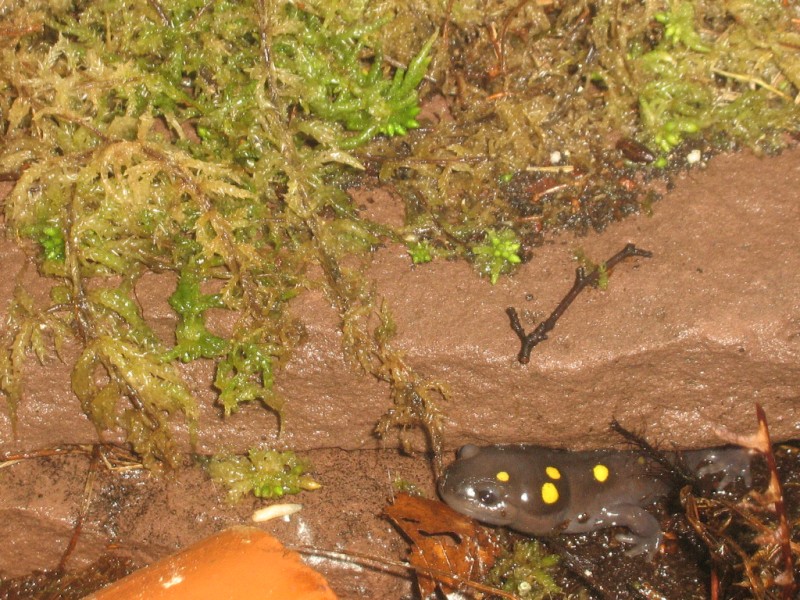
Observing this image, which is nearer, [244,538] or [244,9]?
[244,538]

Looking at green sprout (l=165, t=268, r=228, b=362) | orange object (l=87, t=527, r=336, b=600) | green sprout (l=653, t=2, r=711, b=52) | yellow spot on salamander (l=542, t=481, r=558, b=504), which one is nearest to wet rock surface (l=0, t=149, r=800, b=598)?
green sprout (l=165, t=268, r=228, b=362)

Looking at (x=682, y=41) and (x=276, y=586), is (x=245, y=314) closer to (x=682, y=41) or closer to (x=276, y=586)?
(x=276, y=586)

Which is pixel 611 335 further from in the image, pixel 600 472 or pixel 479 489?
pixel 600 472

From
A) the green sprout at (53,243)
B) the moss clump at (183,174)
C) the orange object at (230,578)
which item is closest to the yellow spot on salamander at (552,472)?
the moss clump at (183,174)

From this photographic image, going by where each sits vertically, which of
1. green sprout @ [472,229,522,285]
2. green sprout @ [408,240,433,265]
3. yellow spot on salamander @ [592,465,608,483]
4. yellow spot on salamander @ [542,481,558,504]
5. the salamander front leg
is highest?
green sprout @ [408,240,433,265]

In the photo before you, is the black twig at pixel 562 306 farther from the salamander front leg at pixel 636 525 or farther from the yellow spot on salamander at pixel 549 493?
the salamander front leg at pixel 636 525

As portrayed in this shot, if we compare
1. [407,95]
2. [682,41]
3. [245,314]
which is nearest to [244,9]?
[407,95]

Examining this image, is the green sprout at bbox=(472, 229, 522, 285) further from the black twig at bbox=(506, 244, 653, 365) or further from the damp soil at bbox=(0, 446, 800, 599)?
the damp soil at bbox=(0, 446, 800, 599)

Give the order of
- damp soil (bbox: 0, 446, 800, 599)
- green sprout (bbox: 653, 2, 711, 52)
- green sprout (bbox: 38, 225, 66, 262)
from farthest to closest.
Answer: damp soil (bbox: 0, 446, 800, 599)
green sprout (bbox: 653, 2, 711, 52)
green sprout (bbox: 38, 225, 66, 262)
